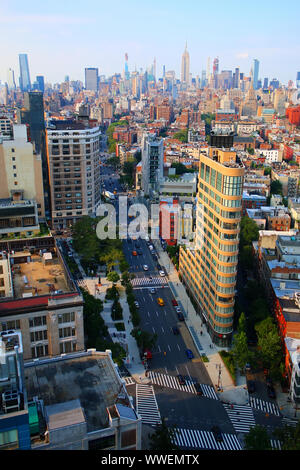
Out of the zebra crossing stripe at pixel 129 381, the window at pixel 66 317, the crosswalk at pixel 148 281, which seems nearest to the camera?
the window at pixel 66 317

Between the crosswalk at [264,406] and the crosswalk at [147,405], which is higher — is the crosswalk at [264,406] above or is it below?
below

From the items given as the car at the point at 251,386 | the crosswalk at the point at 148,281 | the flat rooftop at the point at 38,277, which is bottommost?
the car at the point at 251,386

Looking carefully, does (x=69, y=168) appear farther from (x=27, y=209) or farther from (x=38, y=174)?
(x=27, y=209)

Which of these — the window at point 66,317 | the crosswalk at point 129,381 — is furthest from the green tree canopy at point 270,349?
the window at point 66,317

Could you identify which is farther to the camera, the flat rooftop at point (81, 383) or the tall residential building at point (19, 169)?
the tall residential building at point (19, 169)

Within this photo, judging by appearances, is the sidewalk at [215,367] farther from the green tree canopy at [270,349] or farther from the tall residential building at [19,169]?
the tall residential building at [19,169]

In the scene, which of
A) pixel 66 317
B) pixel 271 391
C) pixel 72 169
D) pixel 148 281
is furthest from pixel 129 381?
pixel 72 169

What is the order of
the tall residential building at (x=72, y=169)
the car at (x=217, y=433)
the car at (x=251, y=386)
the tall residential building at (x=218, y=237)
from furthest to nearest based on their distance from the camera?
the tall residential building at (x=72, y=169) → the tall residential building at (x=218, y=237) → the car at (x=251, y=386) → the car at (x=217, y=433)

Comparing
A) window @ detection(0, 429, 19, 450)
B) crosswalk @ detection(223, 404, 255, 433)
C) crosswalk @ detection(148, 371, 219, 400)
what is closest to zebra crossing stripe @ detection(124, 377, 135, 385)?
crosswalk @ detection(148, 371, 219, 400)
